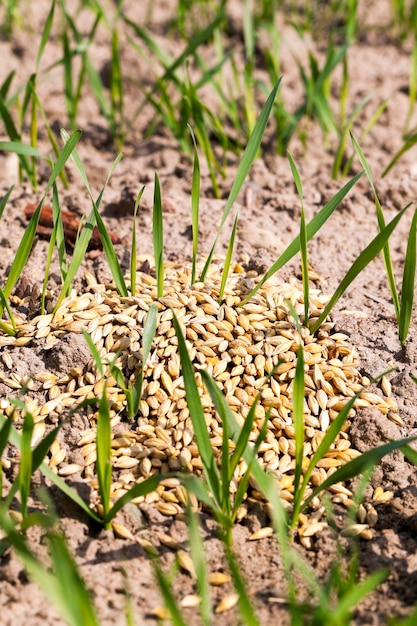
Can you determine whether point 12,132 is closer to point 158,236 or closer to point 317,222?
point 158,236

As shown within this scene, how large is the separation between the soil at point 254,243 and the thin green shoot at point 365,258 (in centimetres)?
15

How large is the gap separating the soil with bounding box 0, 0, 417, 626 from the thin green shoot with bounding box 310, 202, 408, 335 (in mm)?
145

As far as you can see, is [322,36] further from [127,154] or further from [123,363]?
[123,363]

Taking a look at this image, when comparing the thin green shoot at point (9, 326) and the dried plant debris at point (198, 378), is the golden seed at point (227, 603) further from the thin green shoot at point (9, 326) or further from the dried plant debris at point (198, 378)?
the thin green shoot at point (9, 326)

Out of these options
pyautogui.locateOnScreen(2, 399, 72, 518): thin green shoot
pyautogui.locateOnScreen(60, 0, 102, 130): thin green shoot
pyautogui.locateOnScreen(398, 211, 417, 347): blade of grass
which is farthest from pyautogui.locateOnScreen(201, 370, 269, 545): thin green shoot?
pyautogui.locateOnScreen(60, 0, 102, 130): thin green shoot

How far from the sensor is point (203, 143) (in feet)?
10.3

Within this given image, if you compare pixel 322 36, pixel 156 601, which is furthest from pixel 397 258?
pixel 322 36

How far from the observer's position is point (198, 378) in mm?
2215

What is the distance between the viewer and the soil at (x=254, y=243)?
1798mm

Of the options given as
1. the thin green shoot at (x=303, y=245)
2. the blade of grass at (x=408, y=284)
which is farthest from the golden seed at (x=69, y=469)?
the blade of grass at (x=408, y=284)

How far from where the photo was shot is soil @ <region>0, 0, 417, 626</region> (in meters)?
1.80

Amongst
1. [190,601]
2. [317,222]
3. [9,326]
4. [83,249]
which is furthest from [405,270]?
[9,326]

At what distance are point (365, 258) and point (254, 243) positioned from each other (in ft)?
2.37

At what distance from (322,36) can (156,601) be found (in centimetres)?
368
